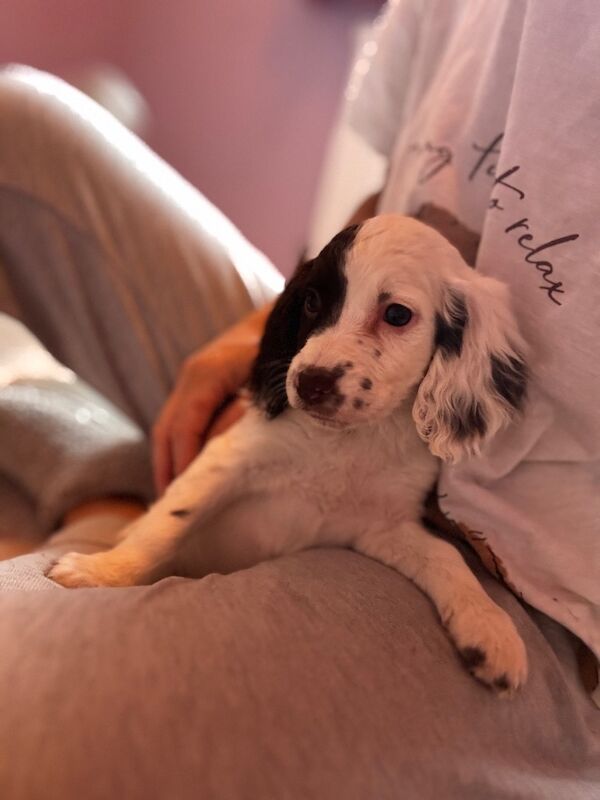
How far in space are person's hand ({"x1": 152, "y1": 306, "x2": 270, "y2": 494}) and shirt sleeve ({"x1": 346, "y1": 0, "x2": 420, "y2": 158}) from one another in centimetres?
40

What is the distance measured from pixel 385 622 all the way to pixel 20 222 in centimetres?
81

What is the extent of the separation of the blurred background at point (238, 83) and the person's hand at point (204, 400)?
1165 mm

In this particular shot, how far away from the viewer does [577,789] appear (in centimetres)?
68

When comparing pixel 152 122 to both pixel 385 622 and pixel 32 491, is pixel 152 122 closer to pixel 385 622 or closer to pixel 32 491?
pixel 32 491

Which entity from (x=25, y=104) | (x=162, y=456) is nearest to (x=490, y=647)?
(x=162, y=456)

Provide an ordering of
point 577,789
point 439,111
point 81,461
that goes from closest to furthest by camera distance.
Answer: point 577,789 → point 439,111 → point 81,461

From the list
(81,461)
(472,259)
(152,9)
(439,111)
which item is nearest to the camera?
(472,259)

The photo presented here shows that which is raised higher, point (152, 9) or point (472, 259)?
point (152, 9)

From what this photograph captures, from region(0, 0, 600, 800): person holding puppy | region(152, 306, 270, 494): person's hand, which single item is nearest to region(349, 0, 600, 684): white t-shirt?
region(0, 0, 600, 800): person holding puppy

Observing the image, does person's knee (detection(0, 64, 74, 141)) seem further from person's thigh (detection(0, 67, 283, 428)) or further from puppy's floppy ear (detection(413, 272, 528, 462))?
puppy's floppy ear (detection(413, 272, 528, 462))

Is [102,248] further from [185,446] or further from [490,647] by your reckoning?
[490,647]

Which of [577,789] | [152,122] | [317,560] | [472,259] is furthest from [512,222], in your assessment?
[152,122]

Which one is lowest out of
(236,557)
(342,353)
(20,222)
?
(236,557)

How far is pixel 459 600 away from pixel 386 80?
2.61 feet
